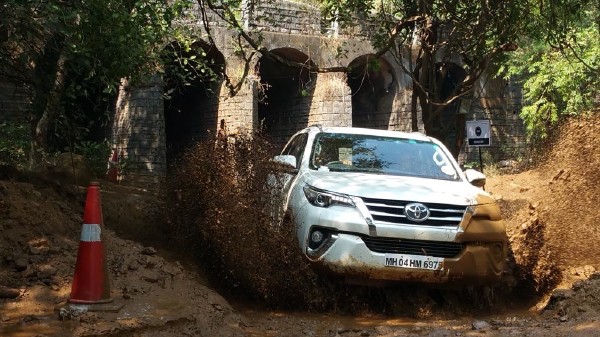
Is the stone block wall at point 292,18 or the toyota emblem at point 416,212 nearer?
the toyota emblem at point 416,212

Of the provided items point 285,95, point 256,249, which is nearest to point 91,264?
point 256,249

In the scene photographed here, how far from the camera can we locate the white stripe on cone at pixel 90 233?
18.1ft

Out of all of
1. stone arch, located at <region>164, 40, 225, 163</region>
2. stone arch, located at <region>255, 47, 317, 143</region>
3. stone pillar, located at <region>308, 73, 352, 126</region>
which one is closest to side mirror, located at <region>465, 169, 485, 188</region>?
stone arch, located at <region>164, 40, 225, 163</region>

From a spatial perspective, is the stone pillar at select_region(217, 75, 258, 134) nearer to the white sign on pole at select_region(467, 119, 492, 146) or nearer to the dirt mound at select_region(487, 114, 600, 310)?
the white sign on pole at select_region(467, 119, 492, 146)

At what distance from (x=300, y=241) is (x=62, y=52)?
9.43ft

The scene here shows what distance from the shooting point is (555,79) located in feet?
63.7

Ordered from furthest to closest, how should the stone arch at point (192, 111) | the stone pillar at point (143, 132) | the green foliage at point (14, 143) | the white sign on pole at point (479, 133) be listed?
the stone arch at point (192, 111) → the stone pillar at point (143, 132) → the white sign on pole at point (479, 133) → the green foliage at point (14, 143)

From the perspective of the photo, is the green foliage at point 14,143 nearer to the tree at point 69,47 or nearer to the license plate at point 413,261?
the tree at point 69,47

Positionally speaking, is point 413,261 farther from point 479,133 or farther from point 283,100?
point 283,100

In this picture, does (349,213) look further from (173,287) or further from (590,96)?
(590,96)

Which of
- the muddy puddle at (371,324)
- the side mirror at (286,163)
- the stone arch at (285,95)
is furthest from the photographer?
the stone arch at (285,95)

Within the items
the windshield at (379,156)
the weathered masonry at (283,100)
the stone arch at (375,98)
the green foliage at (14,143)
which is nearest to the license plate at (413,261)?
the windshield at (379,156)

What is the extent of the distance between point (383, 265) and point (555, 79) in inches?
575

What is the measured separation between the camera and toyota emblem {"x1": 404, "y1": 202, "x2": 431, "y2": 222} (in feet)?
21.6
